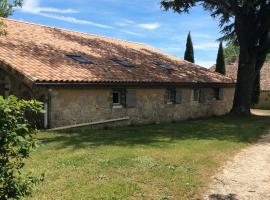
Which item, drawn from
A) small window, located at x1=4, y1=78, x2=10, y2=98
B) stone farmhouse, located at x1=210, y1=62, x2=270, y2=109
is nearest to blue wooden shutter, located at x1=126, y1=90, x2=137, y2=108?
small window, located at x1=4, y1=78, x2=10, y2=98

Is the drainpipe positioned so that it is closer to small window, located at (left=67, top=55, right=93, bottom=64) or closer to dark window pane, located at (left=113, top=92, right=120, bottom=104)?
small window, located at (left=67, top=55, right=93, bottom=64)

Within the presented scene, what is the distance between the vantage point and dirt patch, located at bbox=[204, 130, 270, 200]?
28.6ft

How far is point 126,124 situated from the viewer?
2172 centimetres

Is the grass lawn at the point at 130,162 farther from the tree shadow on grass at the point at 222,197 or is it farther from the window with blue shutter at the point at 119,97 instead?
the window with blue shutter at the point at 119,97

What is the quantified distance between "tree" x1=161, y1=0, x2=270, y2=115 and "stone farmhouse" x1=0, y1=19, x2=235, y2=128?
2.10 meters

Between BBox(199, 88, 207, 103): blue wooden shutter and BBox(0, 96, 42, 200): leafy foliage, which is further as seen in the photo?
BBox(199, 88, 207, 103): blue wooden shutter

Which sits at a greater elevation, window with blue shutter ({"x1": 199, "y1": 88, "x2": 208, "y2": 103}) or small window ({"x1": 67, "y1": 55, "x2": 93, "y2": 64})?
small window ({"x1": 67, "y1": 55, "x2": 93, "y2": 64})

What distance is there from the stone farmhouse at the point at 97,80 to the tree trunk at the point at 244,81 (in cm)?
178

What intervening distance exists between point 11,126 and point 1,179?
641 mm

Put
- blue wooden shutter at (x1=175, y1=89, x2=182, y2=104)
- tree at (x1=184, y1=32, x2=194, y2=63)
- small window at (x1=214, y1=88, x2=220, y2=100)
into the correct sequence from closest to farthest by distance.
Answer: blue wooden shutter at (x1=175, y1=89, x2=182, y2=104), small window at (x1=214, y1=88, x2=220, y2=100), tree at (x1=184, y1=32, x2=194, y2=63)

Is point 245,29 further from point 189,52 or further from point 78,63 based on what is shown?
point 189,52

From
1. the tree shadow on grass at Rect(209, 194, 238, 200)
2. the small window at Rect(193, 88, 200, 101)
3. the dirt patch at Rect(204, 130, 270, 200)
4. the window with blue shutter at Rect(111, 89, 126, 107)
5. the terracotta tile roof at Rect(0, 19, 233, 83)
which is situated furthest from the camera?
the small window at Rect(193, 88, 200, 101)

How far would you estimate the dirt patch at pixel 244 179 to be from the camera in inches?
343

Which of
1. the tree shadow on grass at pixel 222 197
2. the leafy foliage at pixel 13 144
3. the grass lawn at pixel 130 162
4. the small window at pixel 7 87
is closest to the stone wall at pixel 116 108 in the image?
the grass lawn at pixel 130 162
